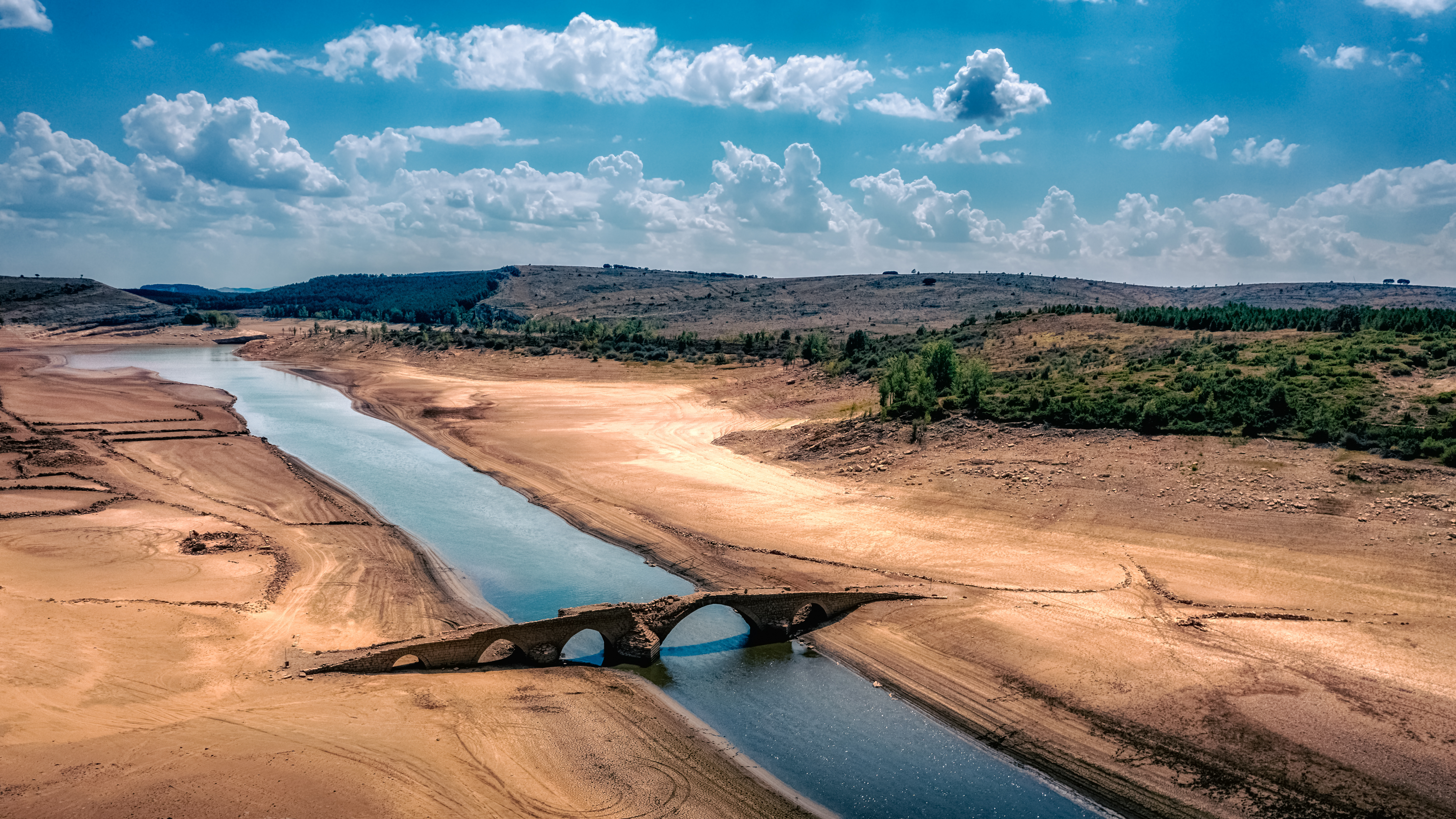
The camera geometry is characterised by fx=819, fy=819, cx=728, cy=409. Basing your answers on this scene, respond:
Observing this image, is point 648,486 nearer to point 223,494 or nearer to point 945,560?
point 945,560

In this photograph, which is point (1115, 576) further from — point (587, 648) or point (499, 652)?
point (499, 652)

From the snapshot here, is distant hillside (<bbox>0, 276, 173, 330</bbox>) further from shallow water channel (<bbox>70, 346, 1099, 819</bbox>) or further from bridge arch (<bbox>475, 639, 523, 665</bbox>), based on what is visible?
bridge arch (<bbox>475, 639, 523, 665</bbox>)

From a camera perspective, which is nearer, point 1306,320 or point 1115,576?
point 1115,576

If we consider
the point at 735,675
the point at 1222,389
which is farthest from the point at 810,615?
the point at 1222,389

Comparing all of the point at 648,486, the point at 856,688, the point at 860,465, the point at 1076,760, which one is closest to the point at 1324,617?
the point at 1076,760

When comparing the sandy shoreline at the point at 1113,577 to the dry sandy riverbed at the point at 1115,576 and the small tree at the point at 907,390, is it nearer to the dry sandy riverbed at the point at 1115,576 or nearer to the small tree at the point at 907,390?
the dry sandy riverbed at the point at 1115,576

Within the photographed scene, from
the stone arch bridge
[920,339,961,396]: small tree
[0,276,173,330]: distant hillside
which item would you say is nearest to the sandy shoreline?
the stone arch bridge
